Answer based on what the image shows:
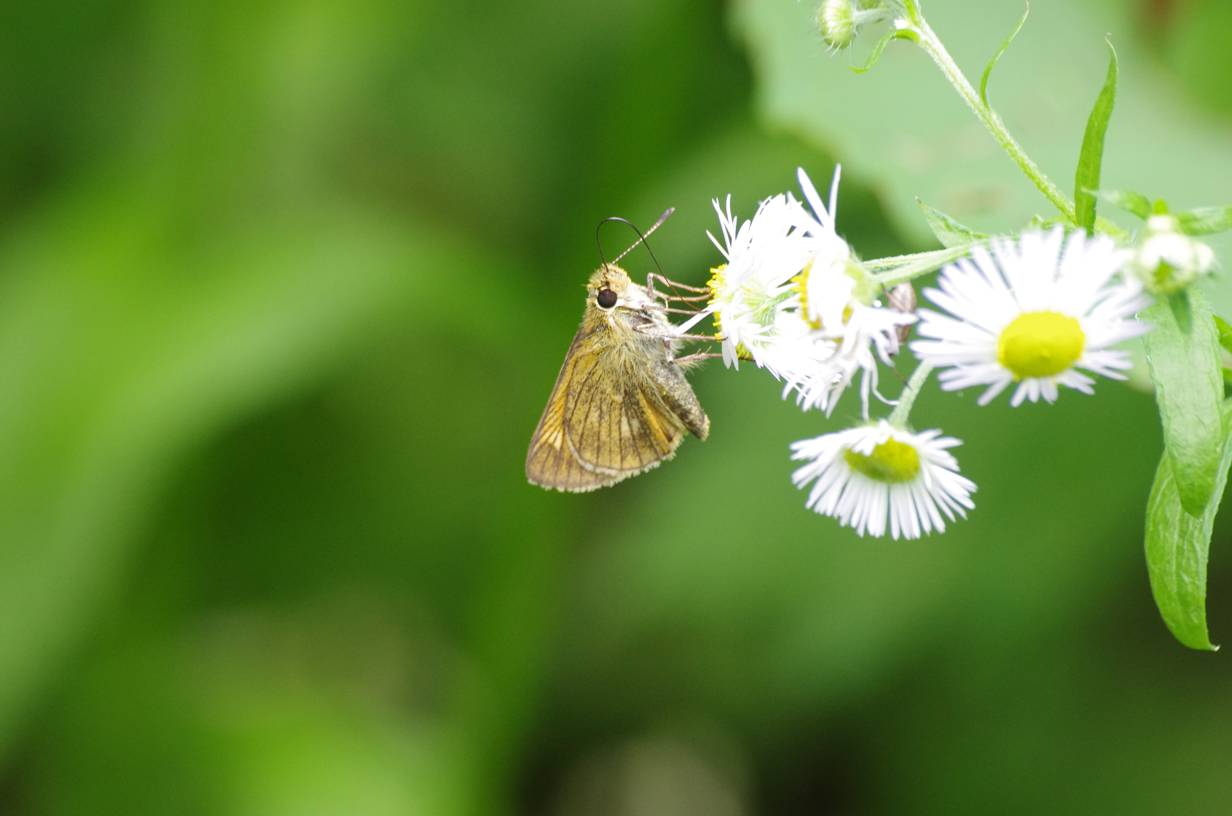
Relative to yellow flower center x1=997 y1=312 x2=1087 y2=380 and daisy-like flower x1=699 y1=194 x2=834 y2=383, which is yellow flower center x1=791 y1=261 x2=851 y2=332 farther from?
yellow flower center x1=997 y1=312 x2=1087 y2=380

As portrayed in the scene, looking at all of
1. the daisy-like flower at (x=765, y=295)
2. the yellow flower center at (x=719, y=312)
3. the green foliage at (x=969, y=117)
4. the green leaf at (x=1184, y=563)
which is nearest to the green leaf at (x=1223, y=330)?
the green leaf at (x=1184, y=563)

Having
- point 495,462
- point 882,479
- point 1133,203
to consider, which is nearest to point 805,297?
point 882,479

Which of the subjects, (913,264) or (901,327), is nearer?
(913,264)

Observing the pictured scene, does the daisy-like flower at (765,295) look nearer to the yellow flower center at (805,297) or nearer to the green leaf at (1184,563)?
the yellow flower center at (805,297)

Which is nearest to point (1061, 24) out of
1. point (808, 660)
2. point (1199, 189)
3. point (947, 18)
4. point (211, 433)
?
point (947, 18)

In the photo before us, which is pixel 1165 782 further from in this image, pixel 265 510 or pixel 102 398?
pixel 102 398

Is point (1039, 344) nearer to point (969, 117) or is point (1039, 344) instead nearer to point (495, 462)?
point (969, 117)
